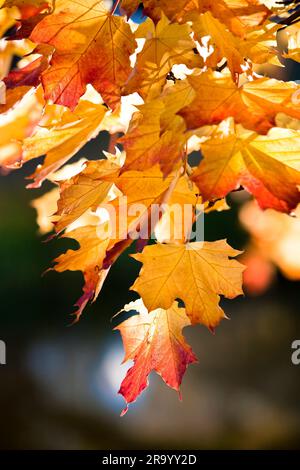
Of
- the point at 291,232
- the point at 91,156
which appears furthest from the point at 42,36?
the point at 91,156

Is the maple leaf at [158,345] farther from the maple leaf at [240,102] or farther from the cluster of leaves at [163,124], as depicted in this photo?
the maple leaf at [240,102]

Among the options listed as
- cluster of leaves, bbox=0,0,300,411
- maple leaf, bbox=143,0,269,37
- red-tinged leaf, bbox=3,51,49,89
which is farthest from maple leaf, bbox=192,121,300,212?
red-tinged leaf, bbox=3,51,49,89

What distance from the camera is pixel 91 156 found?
372cm

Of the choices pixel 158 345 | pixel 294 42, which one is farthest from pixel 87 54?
pixel 158 345

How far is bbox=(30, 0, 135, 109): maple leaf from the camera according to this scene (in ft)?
2.32

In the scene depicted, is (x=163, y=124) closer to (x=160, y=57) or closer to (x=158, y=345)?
(x=160, y=57)

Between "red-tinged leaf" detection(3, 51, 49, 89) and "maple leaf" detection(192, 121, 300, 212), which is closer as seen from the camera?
"maple leaf" detection(192, 121, 300, 212)

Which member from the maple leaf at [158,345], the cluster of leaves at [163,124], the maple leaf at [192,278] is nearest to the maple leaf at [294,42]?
the cluster of leaves at [163,124]

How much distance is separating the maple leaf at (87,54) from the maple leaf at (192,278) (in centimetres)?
21

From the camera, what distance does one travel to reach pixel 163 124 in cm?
64

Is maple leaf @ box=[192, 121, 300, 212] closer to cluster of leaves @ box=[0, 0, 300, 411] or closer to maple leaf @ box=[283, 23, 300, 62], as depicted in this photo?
cluster of leaves @ box=[0, 0, 300, 411]

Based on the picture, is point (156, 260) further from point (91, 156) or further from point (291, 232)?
point (91, 156)

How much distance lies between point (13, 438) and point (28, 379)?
0.35 meters

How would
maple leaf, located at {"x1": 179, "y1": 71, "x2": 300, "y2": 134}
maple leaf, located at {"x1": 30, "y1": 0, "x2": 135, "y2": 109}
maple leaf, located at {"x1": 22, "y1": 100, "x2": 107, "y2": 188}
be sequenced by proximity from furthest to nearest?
maple leaf, located at {"x1": 22, "y1": 100, "x2": 107, "y2": 188} → maple leaf, located at {"x1": 30, "y1": 0, "x2": 135, "y2": 109} → maple leaf, located at {"x1": 179, "y1": 71, "x2": 300, "y2": 134}
